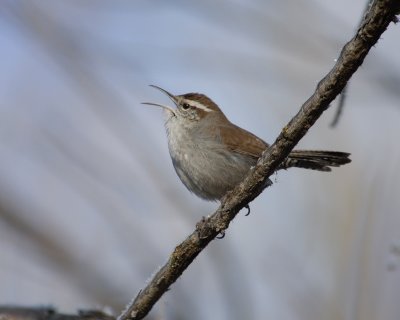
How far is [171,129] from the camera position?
14.2 ft

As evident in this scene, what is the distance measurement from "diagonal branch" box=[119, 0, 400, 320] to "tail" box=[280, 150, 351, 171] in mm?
1078

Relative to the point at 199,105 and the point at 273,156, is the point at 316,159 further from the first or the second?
the point at 273,156

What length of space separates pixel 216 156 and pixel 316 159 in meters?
0.68

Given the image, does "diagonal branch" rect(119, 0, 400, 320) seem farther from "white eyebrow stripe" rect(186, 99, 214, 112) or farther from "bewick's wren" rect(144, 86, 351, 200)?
"white eyebrow stripe" rect(186, 99, 214, 112)

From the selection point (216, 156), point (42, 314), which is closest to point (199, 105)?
point (216, 156)

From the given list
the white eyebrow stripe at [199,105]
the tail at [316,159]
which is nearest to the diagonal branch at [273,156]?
the tail at [316,159]

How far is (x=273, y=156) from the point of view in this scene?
7.07 feet

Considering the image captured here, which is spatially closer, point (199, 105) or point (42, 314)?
→ point (42, 314)

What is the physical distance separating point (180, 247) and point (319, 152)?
4.52 feet

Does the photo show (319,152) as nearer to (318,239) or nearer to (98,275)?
(318,239)

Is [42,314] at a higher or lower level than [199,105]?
lower

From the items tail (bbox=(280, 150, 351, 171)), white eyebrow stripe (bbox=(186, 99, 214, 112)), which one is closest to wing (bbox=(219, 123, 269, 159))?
tail (bbox=(280, 150, 351, 171))

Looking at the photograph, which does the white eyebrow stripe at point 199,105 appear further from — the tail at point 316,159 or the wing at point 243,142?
the tail at point 316,159

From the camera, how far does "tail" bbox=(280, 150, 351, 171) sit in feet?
11.5
